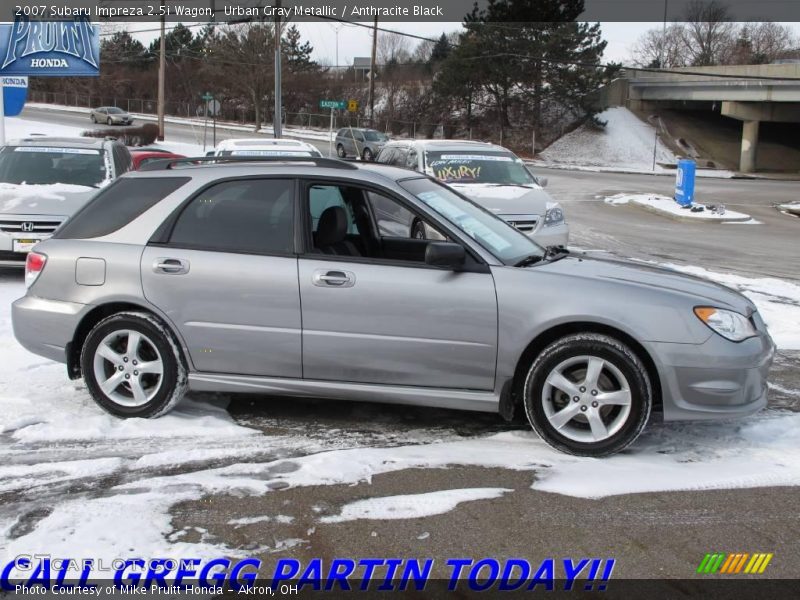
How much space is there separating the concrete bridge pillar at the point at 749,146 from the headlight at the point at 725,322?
48603mm

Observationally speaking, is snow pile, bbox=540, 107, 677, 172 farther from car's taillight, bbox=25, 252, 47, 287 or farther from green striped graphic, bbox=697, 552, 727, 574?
green striped graphic, bbox=697, 552, 727, 574

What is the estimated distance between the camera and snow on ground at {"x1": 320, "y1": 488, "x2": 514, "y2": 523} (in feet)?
13.0

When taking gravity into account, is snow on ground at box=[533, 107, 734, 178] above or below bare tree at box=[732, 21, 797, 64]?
below

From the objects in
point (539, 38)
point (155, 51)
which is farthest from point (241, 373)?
point (155, 51)

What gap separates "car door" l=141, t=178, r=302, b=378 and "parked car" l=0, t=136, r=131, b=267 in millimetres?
4646

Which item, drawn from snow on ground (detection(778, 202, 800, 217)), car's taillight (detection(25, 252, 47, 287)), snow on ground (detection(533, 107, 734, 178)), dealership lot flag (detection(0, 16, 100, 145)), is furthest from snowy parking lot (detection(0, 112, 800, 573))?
snow on ground (detection(533, 107, 734, 178))

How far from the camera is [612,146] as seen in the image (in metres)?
55.3

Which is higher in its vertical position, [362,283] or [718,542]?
[362,283]

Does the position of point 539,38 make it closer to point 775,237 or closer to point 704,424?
point 775,237

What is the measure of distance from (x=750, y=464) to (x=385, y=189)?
105 inches

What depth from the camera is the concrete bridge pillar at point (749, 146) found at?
48.8m

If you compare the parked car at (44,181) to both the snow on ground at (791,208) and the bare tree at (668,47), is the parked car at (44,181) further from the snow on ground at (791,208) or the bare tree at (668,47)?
the bare tree at (668,47)

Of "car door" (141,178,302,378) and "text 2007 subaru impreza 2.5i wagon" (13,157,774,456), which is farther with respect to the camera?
"car door" (141,178,302,378)

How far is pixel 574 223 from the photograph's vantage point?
Answer: 65.3 feet
